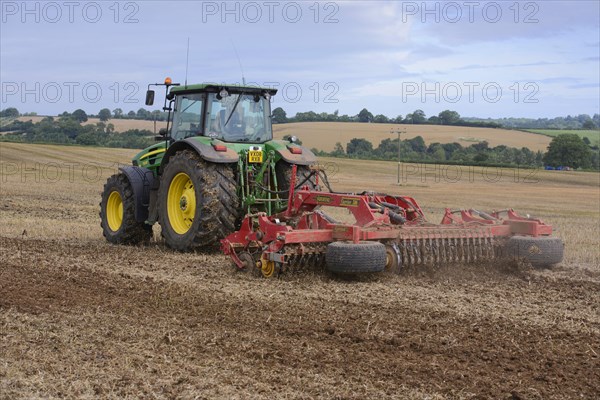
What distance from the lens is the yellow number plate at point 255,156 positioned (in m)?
9.48

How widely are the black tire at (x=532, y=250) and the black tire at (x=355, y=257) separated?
1.76 m

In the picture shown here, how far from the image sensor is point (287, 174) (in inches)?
384

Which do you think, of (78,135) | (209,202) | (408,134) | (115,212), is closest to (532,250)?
(209,202)

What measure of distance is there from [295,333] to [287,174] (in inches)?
174

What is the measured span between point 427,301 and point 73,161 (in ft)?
92.0

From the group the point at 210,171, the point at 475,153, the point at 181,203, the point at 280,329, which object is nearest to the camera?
the point at 280,329

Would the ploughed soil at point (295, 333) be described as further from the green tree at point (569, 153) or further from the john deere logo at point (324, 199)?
the green tree at point (569, 153)

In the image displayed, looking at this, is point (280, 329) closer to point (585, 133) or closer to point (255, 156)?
point (255, 156)

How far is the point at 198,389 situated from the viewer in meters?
4.28

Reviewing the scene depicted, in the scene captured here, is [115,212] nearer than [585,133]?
Yes

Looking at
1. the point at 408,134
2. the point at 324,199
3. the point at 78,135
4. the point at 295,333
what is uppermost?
the point at 408,134

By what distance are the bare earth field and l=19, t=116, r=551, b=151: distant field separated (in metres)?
33.8

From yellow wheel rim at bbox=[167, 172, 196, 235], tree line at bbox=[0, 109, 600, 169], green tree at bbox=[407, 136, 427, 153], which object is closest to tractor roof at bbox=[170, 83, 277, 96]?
yellow wheel rim at bbox=[167, 172, 196, 235]

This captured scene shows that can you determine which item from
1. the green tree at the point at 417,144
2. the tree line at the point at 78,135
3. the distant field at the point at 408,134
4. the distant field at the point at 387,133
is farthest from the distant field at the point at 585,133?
the tree line at the point at 78,135
